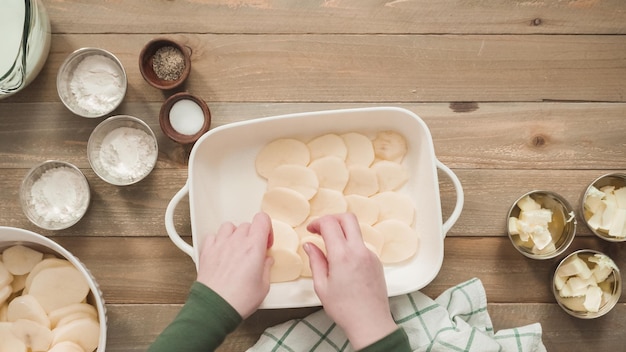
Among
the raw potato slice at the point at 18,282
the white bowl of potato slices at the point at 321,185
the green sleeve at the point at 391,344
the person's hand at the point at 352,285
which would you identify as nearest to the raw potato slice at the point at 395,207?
the white bowl of potato slices at the point at 321,185

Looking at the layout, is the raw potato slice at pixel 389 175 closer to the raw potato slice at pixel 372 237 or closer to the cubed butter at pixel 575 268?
the raw potato slice at pixel 372 237

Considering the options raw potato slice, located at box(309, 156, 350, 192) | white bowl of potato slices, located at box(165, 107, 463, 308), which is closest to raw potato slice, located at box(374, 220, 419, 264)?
white bowl of potato slices, located at box(165, 107, 463, 308)

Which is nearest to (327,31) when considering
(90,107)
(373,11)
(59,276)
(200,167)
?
(373,11)

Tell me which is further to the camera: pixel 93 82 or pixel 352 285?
pixel 93 82

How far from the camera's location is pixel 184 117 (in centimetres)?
99

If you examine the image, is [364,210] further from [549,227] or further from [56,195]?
[56,195]

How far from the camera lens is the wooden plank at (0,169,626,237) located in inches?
40.1

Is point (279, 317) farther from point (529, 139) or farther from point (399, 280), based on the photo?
point (529, 139)

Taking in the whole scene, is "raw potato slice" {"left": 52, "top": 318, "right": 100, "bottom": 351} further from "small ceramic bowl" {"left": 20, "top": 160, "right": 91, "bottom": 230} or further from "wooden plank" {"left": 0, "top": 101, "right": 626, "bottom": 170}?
"wooden plank" {"left": 0, "top": 101, "right": 626, "bottom": 170}

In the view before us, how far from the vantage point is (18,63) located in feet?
3.03

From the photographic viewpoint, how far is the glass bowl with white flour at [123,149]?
0.98 metres

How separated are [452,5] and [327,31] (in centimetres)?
25

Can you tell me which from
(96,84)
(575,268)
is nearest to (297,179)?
(96,84)

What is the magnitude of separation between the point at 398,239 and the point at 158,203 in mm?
452
